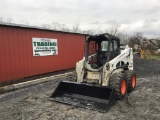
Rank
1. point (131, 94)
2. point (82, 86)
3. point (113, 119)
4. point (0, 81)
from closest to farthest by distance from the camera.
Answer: point (113, 119)
point (82, 86)
point (131, 94)
point (0, 81)

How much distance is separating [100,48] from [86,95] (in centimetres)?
215

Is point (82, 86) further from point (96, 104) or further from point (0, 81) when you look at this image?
point (0, 81)

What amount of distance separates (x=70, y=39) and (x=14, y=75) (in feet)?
16.6

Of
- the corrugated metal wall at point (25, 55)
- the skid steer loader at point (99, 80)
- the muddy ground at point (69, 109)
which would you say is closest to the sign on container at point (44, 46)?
the corrugated metal wall at point (25, 55)

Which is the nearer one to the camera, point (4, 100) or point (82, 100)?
point (82, 100)

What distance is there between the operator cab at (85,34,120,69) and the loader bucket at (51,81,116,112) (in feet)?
3.58

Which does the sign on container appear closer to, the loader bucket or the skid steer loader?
the skid steer loader

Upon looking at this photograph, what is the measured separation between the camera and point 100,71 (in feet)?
20.1

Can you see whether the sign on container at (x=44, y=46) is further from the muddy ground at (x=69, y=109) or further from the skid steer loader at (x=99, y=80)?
the skid steer loader at (x=99, y=80)

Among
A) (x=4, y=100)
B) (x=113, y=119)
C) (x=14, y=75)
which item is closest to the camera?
(x=113, y=119)

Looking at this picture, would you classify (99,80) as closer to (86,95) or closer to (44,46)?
(86,95)

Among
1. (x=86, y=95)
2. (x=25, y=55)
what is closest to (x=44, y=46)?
(x=25, y=55)

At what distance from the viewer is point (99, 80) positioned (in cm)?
603

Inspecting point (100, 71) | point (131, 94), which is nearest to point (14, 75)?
point (100, 71)
